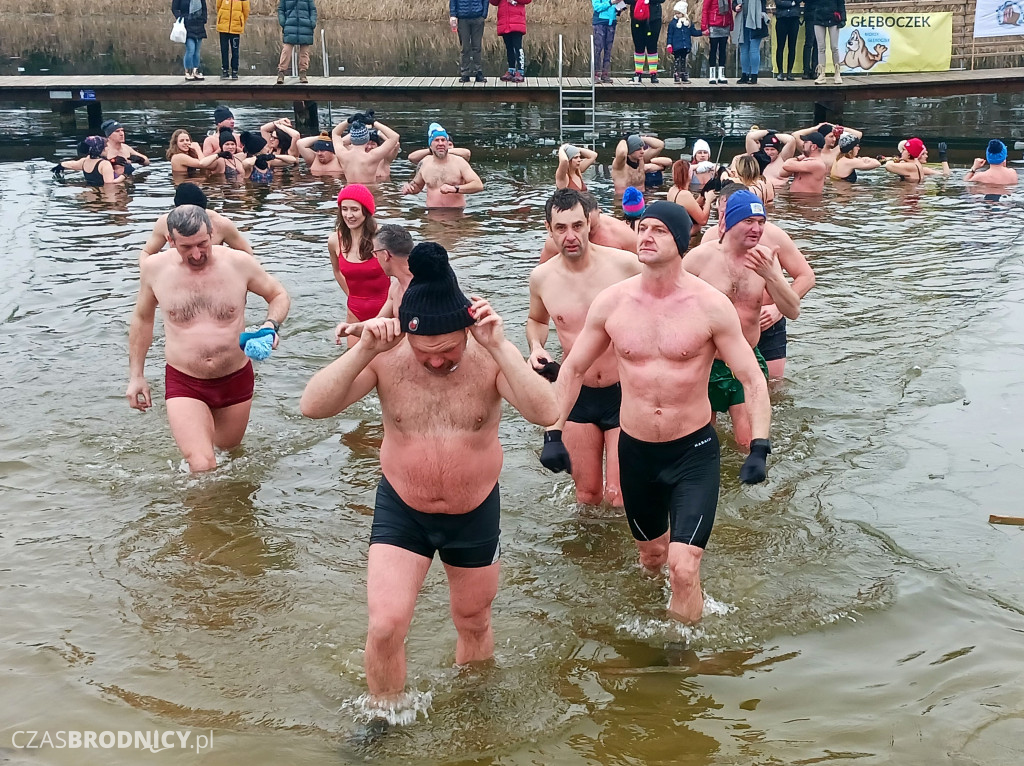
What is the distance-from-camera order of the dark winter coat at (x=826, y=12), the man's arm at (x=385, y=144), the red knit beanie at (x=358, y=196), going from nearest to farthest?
the red knit beanie at (x=358, y=196) → the man's arm at (x=385, y=144) → the dark winter coat at (x=826, y=12)

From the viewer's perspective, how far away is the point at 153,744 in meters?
4.37

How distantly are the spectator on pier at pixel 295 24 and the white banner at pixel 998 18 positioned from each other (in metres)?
12.5

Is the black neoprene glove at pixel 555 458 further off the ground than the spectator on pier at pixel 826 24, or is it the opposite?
the spectator on pier at pixel 826 24

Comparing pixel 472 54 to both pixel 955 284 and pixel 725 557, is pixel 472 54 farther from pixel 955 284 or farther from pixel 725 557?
pixel 725 557

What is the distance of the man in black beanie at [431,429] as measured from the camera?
3902mm

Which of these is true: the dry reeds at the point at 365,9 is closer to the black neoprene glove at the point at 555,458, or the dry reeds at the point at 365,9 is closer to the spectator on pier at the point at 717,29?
the spectator on pier at the point at 717,29

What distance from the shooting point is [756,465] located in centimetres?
457

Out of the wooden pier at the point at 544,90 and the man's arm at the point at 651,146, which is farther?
the wooden pier at the point at 544,90

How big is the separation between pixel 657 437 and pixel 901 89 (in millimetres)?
17469

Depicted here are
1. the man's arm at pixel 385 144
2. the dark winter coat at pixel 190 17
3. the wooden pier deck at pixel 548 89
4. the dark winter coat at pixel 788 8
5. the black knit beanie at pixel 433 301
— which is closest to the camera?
the black knit beanie at pixel 433 301

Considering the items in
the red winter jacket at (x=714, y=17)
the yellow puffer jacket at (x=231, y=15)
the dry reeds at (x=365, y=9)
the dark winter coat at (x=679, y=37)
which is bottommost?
the dark winter coat at (x=679, y=37)

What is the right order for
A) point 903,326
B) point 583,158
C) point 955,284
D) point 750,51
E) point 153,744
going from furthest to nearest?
1. point 750,51
2. point 583,158
3. point 955,284
4. point 903,326
5. point 153,744

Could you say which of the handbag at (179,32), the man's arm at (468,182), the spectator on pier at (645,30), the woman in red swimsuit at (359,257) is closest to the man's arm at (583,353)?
the woman in red swimsuit at (359,257)

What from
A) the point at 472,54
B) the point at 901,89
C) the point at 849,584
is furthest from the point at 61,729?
the point at 901,89
